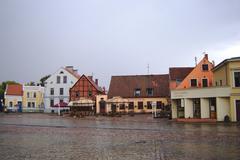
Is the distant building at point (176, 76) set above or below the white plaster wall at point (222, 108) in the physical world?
above

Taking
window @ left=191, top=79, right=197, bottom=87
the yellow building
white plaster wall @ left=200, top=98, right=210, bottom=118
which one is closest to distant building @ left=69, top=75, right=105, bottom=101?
the yellow building

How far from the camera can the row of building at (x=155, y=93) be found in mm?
32062

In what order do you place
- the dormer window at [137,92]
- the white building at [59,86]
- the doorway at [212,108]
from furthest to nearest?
the white building at [59,86] → the dormer window at [137,92] → the doorway at [212,108]

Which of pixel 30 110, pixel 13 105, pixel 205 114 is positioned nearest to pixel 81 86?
pixel 30 110

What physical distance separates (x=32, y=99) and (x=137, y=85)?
28475mm

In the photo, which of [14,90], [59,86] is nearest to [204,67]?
[59,86]

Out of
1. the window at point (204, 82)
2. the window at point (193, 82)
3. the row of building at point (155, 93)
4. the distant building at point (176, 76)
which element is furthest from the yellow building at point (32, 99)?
the window at point (204, 82)

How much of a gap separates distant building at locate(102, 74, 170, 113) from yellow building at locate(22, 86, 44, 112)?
71.8 feet

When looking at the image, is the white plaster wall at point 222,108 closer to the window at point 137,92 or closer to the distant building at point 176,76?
the distant building at point 176,76

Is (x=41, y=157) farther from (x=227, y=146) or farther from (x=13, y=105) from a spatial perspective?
(x=13, y=105)

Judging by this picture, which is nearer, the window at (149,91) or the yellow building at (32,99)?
the window at (149,91)

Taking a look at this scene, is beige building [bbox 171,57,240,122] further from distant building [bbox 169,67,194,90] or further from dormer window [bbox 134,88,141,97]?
dormer window [bbox 134,88,141,97]

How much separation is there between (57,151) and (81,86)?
50.5 m

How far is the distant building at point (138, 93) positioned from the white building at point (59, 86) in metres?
11.8
